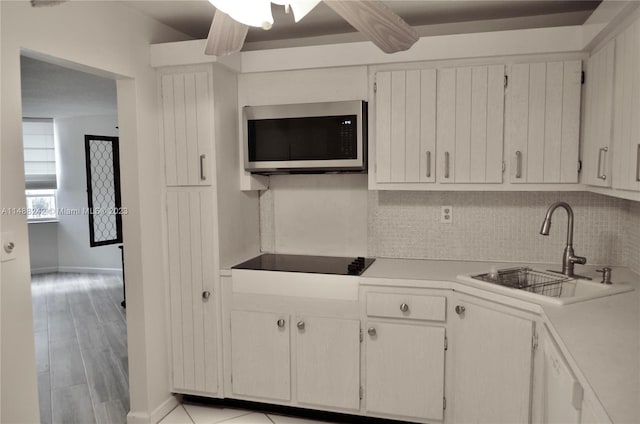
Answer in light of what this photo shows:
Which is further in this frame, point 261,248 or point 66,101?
point 66,101

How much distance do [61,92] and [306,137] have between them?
3709mm

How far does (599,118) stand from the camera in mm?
2225

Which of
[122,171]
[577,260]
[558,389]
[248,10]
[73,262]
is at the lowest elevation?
[73,262]

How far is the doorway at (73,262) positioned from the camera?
3195 millimetres

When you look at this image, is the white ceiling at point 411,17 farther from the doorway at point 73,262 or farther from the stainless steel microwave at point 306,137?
the doorway at point 73,262

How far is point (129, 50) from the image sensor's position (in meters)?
2.55

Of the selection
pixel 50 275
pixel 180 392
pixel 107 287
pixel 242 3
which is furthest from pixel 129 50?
pixel 50 275

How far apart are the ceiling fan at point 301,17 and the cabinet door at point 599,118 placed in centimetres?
107

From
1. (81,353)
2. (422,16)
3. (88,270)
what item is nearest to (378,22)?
(422,16)

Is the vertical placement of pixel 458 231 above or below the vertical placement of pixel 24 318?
above

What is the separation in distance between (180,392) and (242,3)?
2429mm

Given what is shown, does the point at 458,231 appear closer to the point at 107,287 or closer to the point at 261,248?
the point at 261,248

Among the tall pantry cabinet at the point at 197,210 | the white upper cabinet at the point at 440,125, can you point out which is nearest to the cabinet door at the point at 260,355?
the tall pantry cabinet at the point at 197,210

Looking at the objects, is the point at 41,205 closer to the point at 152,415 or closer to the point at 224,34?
the point at 152,415
